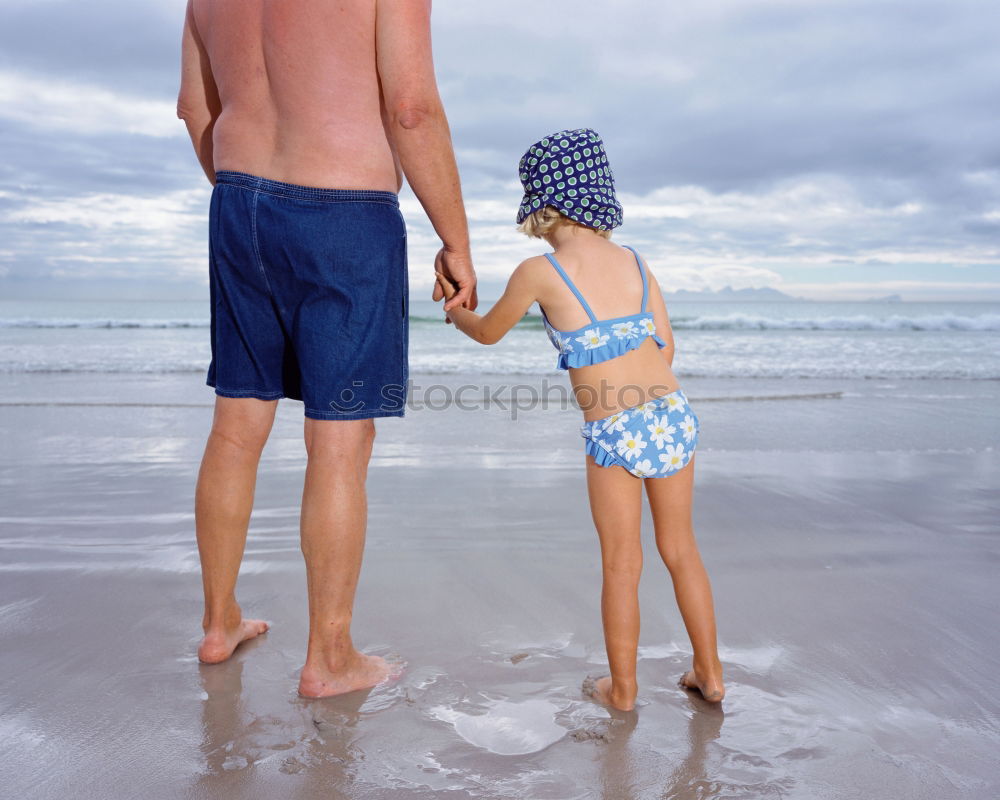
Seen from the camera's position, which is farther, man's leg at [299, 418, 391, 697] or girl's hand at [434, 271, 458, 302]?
girl's hand at [434, 271, 458, 302]

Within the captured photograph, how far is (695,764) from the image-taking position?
1.75 m

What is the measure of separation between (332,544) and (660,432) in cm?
91

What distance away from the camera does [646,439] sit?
2053 millimetres

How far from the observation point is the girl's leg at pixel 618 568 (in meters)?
2.02

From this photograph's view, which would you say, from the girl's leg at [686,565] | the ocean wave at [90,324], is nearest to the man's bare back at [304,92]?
the girl's leg at [686,565]

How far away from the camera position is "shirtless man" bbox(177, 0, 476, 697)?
1.98 m

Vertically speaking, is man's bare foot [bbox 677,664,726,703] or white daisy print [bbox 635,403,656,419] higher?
white daisy print [bbox 635,403,656,419]

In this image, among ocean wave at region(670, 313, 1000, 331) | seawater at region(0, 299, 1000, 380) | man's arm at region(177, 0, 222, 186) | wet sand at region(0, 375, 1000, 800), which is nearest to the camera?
wet sand at region(0, 375, 1000, 800)

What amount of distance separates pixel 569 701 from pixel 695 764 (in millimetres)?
377

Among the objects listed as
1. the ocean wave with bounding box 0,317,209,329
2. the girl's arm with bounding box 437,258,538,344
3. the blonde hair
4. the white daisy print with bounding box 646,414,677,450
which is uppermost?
the blonde hair

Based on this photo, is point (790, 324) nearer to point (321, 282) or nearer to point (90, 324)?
point (90, 324)

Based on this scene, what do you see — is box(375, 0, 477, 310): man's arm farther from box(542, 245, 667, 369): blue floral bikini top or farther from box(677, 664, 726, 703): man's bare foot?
box(677, 664, 726, 703): man's bare foot

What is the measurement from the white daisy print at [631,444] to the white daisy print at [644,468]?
30mm

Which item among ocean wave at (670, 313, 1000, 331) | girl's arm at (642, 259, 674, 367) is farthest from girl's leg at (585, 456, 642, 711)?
ocean wave at (670, 313, 1000, 331)
